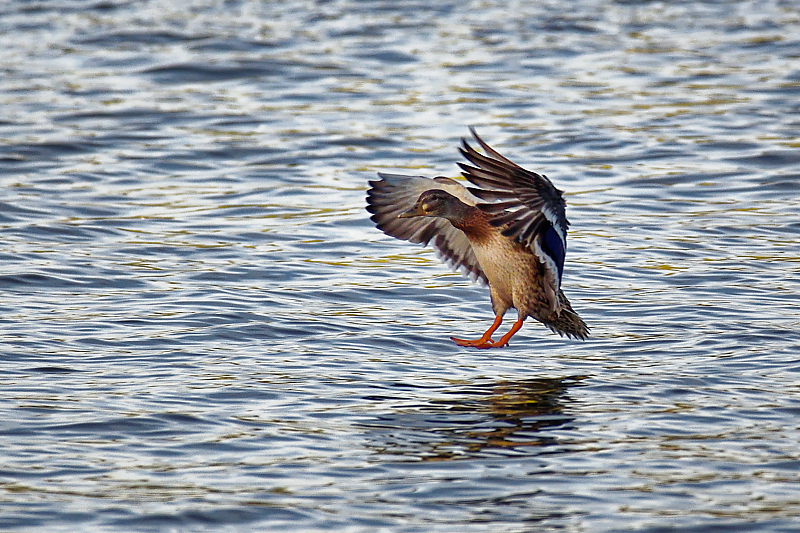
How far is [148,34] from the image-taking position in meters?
18.8

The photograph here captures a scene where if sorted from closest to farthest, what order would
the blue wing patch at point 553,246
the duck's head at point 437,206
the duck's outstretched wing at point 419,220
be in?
the blue wing patch at point 553,246 < the duck's head at point 437,206 < the duck's outstretched wing at point 419,220

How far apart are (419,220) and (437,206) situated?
28.3 inches

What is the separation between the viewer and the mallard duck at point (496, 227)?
22.3 ft

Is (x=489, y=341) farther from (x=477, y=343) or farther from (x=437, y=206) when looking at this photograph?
(x=437, y=206)

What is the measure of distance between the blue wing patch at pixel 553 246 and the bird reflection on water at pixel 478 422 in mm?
700

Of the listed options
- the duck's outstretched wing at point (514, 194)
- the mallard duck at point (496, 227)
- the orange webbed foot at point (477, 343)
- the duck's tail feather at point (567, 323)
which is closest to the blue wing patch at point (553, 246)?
the mallard duck at point (496, 227)

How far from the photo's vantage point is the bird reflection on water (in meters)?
6.14

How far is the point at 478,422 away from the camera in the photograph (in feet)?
21.4

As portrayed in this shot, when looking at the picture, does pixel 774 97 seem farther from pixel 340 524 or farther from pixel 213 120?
pixel 340 524

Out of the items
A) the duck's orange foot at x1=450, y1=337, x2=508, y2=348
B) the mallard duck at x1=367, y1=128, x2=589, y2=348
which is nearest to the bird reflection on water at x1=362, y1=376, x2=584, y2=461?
the duck's orange foot at x1=450, y1=337, x2=508, y2=348

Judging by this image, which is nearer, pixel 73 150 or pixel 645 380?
pixel 645 380

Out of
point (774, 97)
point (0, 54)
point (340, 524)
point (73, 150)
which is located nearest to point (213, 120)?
point (73, 150)

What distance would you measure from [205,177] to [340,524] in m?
7.75

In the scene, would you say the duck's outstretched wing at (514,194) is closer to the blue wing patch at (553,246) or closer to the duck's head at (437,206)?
the blue wing patch at (553,246)
